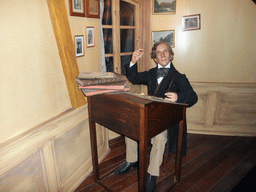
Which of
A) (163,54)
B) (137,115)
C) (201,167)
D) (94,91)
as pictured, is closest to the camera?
(137,115)

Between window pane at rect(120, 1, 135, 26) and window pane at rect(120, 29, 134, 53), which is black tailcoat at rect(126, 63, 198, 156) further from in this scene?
window pane at rect(120, 1, 135, 26)

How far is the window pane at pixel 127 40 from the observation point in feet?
9.43

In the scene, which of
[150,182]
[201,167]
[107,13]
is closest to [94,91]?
[150,182]

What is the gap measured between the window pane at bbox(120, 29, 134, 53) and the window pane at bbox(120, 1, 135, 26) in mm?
114

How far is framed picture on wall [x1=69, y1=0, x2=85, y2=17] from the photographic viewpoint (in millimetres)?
1729

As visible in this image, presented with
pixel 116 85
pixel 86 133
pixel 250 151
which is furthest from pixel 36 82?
pixel 250 151

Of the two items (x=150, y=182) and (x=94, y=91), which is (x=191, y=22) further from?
(x=150, y=182)

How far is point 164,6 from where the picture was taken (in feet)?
9.69

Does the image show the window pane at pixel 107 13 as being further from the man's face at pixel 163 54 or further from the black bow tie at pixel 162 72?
the black bow tie at pixel 162 72

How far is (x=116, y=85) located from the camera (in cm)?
164

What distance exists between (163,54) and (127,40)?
993 mm

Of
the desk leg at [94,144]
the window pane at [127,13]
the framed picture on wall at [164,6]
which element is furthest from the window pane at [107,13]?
the desk leg at [94,144]

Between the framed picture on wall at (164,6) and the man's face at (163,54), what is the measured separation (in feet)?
3.58

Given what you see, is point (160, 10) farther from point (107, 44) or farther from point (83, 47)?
point (83, 47)
